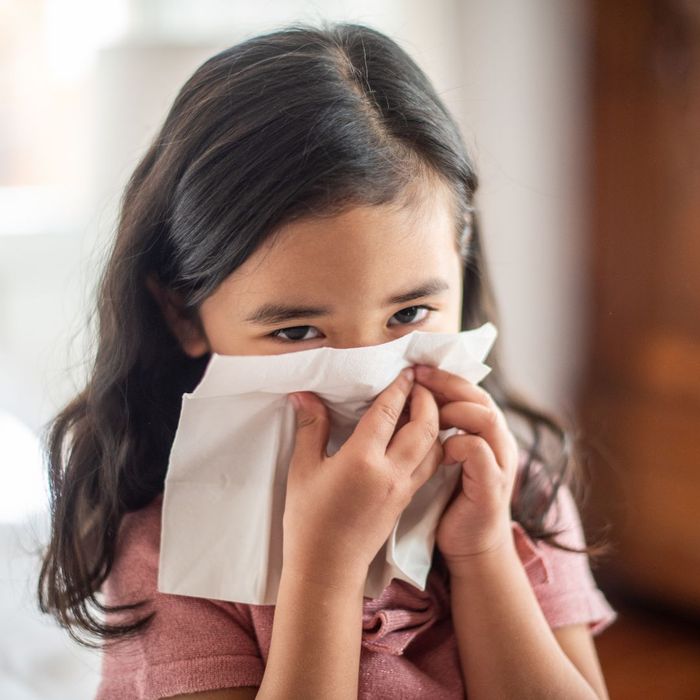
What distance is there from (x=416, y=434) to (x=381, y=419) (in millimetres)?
30

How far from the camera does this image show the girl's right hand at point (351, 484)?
0.61m

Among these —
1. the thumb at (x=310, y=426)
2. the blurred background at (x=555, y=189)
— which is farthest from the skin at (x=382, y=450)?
the blurred background at (x=555, y=189)

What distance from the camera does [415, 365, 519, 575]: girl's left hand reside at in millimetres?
664

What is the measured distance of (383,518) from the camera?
620 mm

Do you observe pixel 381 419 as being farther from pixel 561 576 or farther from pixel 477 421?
pixel 561 576

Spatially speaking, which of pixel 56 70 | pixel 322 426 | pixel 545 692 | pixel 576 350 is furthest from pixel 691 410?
pixel 56 70

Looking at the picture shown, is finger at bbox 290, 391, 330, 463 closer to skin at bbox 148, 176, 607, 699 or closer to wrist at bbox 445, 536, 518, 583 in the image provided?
skin at bbox 148, 176, 607, 699

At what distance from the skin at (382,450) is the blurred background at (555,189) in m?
Result: 0.54

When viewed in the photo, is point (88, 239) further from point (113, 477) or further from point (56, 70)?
point (113, 477)

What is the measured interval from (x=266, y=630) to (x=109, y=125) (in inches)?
39.3

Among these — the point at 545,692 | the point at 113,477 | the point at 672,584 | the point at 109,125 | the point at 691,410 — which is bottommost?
the point at 672,584

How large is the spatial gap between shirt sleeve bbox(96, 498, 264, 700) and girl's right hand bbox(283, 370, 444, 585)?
0.09 m

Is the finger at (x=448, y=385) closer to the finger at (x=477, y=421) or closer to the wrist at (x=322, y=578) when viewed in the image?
the finger at (x=477, y=421)

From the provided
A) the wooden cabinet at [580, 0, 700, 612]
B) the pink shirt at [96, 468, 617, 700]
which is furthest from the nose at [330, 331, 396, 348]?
the wooden cabinet at [580, 0, 700, 612]
